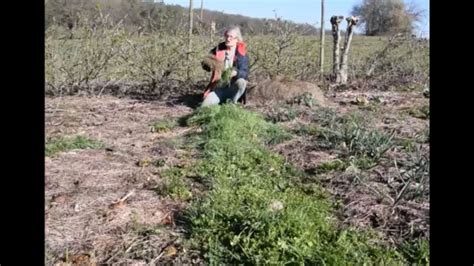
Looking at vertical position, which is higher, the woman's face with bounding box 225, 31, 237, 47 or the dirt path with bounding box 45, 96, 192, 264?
the woman's face with bounding box 225, 31, 237, 47

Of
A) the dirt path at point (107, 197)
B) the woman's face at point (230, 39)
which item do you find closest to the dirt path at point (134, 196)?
the dirt path at point (107, 197)

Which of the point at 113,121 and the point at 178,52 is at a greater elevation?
the point at 178,52

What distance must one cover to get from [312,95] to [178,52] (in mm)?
3043

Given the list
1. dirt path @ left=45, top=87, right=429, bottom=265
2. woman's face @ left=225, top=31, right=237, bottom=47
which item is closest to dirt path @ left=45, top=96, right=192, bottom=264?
dirt path @ left=45, top=87, right=429, bottom=265

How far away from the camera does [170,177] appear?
14.4 ft

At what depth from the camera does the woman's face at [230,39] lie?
7.76 m

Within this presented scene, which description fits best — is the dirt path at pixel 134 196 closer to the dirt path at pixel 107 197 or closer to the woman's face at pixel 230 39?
the dirt path at pixel 107 197

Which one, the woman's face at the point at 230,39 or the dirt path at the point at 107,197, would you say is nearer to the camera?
the dirt path at the point at 107,197

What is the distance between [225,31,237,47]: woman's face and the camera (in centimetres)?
776

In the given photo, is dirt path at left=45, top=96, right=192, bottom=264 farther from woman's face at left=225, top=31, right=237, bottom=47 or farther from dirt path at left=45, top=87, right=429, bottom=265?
woman's face at left=225, top=31, right=237, bottom=47

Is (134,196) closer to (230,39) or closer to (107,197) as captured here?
(107,197)
